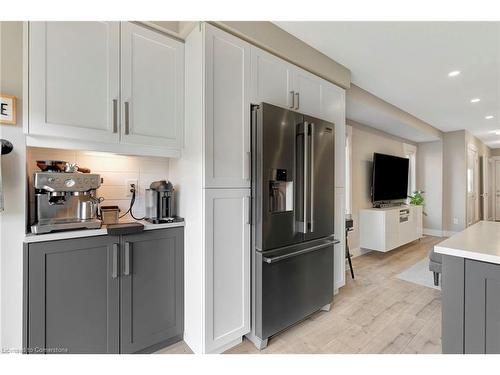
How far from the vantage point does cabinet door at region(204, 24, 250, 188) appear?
1636 mm

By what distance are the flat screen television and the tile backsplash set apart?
363 centimetres

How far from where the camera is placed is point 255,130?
1.80 m

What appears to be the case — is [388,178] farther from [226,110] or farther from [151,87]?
[151,87]

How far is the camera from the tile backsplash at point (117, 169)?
1.66 meters

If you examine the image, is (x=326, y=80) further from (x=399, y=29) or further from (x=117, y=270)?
(x=117, y=270)

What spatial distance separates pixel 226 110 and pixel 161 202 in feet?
2.70

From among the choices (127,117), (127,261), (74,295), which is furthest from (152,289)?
(127,117)

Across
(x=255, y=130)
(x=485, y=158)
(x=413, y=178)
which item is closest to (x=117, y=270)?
(x=255, y=130)

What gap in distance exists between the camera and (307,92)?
2.27 metres

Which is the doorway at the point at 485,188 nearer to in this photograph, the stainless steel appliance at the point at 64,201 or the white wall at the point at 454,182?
the white wall at the point at 454,182

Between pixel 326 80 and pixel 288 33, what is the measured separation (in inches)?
24.9

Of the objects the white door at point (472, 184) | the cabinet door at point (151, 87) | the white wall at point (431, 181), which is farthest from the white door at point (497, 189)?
the cabinet door at point (151, 87)

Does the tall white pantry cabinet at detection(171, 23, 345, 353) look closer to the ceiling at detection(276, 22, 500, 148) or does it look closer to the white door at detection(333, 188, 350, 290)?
the ceiling at detection(276, 22, 500, 148)

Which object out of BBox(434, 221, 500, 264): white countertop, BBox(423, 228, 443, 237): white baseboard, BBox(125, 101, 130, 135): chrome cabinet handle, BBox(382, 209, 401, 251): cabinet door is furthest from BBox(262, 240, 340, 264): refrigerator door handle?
BBox(423, 228, 443, 237): white baseboard
